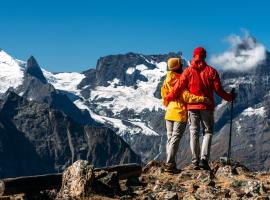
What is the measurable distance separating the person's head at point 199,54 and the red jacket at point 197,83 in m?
0.28

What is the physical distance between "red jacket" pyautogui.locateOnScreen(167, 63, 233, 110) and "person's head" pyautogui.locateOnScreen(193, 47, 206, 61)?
28cm

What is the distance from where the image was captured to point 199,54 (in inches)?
827

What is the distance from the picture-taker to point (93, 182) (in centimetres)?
1636

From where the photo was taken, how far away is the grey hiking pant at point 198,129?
20984 millimetres

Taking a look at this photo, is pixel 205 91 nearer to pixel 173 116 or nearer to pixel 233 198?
pixel 173 116

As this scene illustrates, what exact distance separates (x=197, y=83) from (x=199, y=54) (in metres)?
1.00

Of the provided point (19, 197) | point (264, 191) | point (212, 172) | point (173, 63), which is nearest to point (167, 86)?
point (173, 63)

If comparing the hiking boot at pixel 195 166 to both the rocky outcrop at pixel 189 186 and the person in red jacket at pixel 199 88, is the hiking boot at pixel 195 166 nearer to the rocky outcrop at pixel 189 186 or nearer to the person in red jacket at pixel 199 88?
the person in red jacket at pixel 199 88

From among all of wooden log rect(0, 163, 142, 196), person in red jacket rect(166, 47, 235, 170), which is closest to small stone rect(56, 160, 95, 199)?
wooden log rect(0, 163, 142, 196)

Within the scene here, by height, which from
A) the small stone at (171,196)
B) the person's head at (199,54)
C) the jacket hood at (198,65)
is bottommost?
the small stone at (171,196)

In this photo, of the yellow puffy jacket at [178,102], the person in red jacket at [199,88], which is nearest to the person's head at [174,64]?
the yellow puffy jacket at [178,102]

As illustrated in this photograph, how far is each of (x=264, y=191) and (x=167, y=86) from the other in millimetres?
6114

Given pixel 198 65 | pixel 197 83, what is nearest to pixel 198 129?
pixel 197 83

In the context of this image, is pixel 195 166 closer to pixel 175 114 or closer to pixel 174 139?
pixel 174 139
